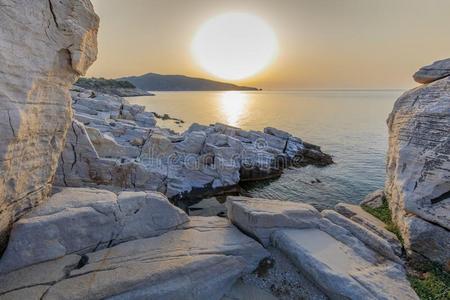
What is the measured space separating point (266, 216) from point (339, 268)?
10.1 ft

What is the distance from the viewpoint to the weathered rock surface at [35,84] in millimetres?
7359

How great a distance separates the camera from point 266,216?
10.7 metres

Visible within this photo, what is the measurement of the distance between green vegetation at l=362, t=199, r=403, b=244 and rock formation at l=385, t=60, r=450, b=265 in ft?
1.10

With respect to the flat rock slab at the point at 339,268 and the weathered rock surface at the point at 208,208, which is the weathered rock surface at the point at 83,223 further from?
the weathered rock surface at the point at 208,208

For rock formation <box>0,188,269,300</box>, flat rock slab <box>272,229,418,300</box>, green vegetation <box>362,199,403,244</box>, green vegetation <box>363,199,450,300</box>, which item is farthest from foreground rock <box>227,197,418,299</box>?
green vegetation <box>362,199,403,244</box>

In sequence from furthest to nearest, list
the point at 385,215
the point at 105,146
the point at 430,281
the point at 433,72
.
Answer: the point at 105,146, the point at 433,72, the point at 385,215, the point at 430,281

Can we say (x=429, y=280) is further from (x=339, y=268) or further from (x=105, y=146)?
(x=105, y=146)

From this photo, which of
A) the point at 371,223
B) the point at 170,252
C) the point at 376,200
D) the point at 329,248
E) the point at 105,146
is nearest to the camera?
the point at 170,252

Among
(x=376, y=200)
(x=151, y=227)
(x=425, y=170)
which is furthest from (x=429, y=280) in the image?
(x=151, y=227)

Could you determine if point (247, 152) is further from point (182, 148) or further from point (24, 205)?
point (24, 205)

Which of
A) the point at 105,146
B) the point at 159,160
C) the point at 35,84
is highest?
the point at 35,84

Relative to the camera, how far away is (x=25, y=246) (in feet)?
26.0

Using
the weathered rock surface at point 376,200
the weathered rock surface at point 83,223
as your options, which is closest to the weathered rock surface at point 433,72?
the weathered rock surface at point 376,200

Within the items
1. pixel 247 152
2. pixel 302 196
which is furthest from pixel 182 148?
pixel 302 196
